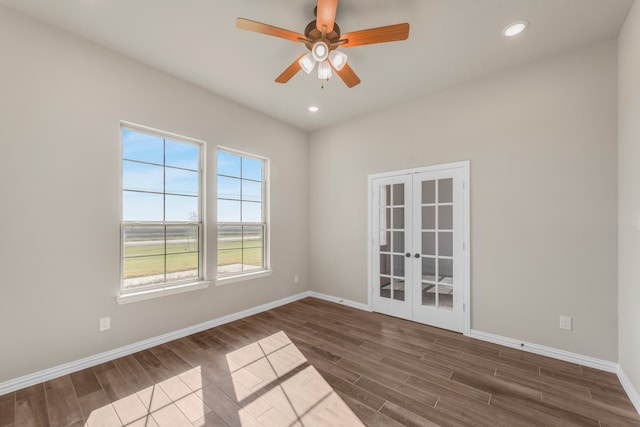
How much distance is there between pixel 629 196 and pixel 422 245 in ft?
6.38

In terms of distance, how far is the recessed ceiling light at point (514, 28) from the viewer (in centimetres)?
236

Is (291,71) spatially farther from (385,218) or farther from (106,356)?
(106,356)

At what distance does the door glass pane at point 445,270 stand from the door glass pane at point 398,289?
582 mm

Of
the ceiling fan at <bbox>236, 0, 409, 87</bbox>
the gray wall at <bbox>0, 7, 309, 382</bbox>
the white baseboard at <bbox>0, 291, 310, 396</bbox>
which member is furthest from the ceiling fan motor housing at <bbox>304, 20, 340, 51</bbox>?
A: the white baseboard at <bbox>0, 291, 310, 396</bbox>

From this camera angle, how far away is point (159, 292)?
119 inches

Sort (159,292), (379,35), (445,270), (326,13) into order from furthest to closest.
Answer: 1. (445,270)
2. (159,292)
3. (379,35)
4. (326,13)

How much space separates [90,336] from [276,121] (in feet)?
11.9

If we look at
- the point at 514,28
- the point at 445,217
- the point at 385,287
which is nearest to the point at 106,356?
the point at 385,287

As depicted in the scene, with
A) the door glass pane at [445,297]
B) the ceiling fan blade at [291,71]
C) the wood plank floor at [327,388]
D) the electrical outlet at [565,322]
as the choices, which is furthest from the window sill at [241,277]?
the electrical outlet at [565,322]

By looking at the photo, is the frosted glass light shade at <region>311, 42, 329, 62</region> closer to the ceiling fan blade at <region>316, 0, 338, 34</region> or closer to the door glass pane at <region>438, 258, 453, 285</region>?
the ceiling fan blade at <region>316, 0, 338, 34</region>

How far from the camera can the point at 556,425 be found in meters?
1.86

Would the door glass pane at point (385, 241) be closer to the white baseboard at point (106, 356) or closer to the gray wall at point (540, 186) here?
the gray wall at point (540, 186)

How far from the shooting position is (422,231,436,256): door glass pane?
3.60 metres

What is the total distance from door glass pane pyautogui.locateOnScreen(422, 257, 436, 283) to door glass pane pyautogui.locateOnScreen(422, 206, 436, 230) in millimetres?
430
